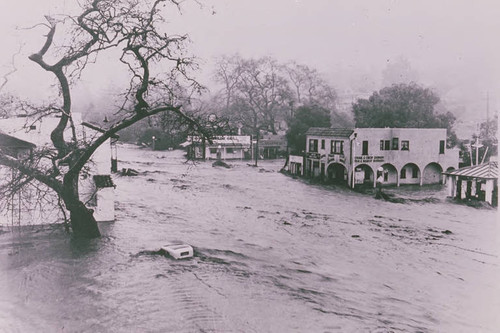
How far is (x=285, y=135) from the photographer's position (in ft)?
75.4

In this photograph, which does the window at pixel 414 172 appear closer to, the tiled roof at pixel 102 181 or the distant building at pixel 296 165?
the distant building at pixel 296 165

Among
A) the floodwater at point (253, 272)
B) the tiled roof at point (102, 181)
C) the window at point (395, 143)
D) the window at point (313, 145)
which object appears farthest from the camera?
the window at point (313, 145)

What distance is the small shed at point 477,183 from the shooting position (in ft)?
39.8

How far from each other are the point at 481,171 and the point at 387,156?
4935 mm

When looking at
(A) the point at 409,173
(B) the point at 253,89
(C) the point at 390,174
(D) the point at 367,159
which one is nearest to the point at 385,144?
(D) the point at 367,159

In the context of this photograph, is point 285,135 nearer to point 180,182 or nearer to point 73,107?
point 180,182

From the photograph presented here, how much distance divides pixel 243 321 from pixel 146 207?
637 centimetres

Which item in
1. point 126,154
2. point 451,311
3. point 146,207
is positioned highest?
point 126,154

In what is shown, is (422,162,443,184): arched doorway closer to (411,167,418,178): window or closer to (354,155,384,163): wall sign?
(411,167,418,178): window

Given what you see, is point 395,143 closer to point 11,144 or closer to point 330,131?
point 330,131

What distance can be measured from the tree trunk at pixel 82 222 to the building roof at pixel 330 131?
41.0ft

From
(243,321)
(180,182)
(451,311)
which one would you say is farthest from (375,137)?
(243,321)

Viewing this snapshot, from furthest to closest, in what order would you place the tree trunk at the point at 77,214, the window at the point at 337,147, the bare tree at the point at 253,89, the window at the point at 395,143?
1. the window at the point at 337,147
2. the window at the point at 395,143
3. the bare tree at the point at 253,89
4. the tree trunk at the point at 77,214

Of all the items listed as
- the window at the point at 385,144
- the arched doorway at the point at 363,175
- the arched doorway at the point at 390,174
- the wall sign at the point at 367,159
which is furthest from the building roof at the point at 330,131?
A: the arched doorway at the point at 390,174
